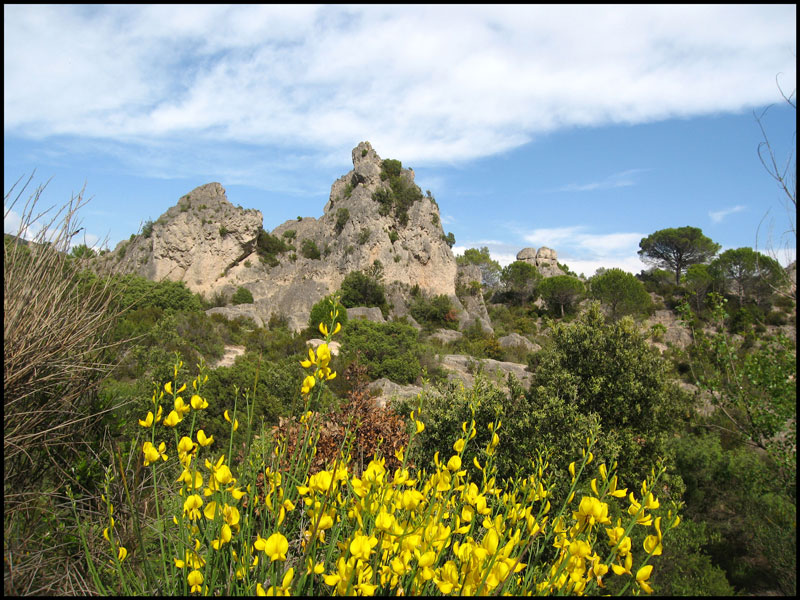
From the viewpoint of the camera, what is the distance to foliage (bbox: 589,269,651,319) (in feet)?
125

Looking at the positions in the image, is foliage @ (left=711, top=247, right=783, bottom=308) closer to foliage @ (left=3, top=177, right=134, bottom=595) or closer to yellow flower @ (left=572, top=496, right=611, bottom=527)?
yellow flower @ (left=572, top=496, right=611, bottom=527)

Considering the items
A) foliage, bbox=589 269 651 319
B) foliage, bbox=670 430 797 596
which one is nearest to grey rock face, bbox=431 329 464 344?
foliage, bbox=589 269 651 319

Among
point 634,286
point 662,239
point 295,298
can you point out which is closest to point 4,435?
point 295,298

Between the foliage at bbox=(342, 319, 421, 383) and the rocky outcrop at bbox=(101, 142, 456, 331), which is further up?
the rocky outcrop at bbox=(101, 142, 456, 331)

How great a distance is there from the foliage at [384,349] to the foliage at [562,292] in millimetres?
27739

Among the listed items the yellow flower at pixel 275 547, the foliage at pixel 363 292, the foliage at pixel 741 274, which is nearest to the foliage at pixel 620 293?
the foliage at pixel 741 274

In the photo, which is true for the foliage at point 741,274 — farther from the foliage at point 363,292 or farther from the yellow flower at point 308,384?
the yellow flower at point 308,384

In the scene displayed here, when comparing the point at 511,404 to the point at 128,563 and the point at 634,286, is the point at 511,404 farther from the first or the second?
the point at 634,286

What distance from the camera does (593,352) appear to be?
813 centimetres

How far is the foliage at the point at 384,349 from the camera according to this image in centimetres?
1596

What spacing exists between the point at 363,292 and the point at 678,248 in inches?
1551

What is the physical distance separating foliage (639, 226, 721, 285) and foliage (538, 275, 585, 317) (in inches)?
563

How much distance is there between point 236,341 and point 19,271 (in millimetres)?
20287

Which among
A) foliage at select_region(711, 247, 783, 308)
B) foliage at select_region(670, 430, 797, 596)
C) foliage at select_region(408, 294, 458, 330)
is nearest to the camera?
foliage at select_region(670, 430, 797, 596)
